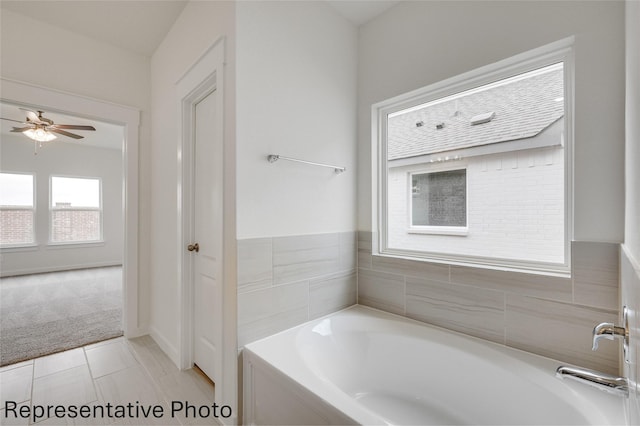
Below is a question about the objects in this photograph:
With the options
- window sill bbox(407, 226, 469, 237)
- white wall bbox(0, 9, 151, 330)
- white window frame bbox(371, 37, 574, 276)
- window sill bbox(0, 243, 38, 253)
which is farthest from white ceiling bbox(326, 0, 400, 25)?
window sill bbox(0, 243, 38, 253)

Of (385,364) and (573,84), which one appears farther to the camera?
(385,364)

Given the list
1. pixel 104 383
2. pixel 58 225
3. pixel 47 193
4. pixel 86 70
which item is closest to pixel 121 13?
pixel 86 70

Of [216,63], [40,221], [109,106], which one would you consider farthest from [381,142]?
[40,221]

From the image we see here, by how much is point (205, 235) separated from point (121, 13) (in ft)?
5.94

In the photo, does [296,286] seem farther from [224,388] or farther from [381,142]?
[381,142]

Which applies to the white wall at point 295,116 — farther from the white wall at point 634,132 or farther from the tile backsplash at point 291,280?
the white wall at point 634,132

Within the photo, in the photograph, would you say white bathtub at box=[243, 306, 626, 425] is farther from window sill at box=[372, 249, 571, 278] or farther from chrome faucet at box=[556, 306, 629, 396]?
window sill at box=[372, 249, 571, 278]

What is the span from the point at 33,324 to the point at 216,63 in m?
3.26

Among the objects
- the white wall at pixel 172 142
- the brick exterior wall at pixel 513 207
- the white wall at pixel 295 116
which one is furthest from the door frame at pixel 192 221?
the brick exterior wall at pixel 513 207

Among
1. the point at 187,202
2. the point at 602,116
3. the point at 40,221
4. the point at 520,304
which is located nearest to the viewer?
the point at 602,116

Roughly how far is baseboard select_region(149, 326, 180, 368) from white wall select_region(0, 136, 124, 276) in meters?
4.51

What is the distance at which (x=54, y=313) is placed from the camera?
10.1ft

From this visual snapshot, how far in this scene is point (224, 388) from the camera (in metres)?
1.53

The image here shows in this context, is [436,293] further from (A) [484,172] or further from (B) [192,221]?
(B) [192,221]
